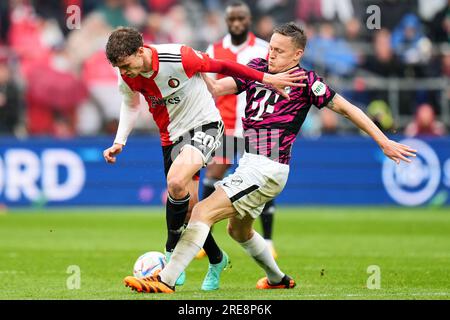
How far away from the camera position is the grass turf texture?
7.94 metres

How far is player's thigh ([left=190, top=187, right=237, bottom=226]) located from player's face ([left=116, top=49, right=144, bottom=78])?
1184mm

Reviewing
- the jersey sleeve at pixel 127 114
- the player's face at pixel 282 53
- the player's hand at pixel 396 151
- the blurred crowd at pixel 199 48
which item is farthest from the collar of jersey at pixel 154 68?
the blurred crowd at pixel 199 48

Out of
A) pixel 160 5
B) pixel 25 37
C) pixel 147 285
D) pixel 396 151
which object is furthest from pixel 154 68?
pixel 160 5

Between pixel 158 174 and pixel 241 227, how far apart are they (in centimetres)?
963

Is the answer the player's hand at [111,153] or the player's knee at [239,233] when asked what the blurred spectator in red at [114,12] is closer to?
the player's hand at [111,153]

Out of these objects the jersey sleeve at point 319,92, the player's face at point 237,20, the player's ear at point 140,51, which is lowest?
the jersey sleeve at point 319,92

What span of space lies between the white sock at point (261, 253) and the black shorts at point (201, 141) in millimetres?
749

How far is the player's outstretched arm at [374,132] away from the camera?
293 inches

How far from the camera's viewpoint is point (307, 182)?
701 inches

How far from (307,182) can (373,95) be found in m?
2.22

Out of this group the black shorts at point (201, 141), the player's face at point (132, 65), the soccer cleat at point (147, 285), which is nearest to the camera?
the soccer cleat at point (147, 285)

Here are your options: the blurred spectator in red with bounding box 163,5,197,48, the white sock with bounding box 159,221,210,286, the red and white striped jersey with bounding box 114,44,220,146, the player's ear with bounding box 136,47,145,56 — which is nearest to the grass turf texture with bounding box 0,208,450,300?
the white sock with bounding box 159,221,210,286

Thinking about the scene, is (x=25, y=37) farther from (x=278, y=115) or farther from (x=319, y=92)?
(x=319, y=92)
